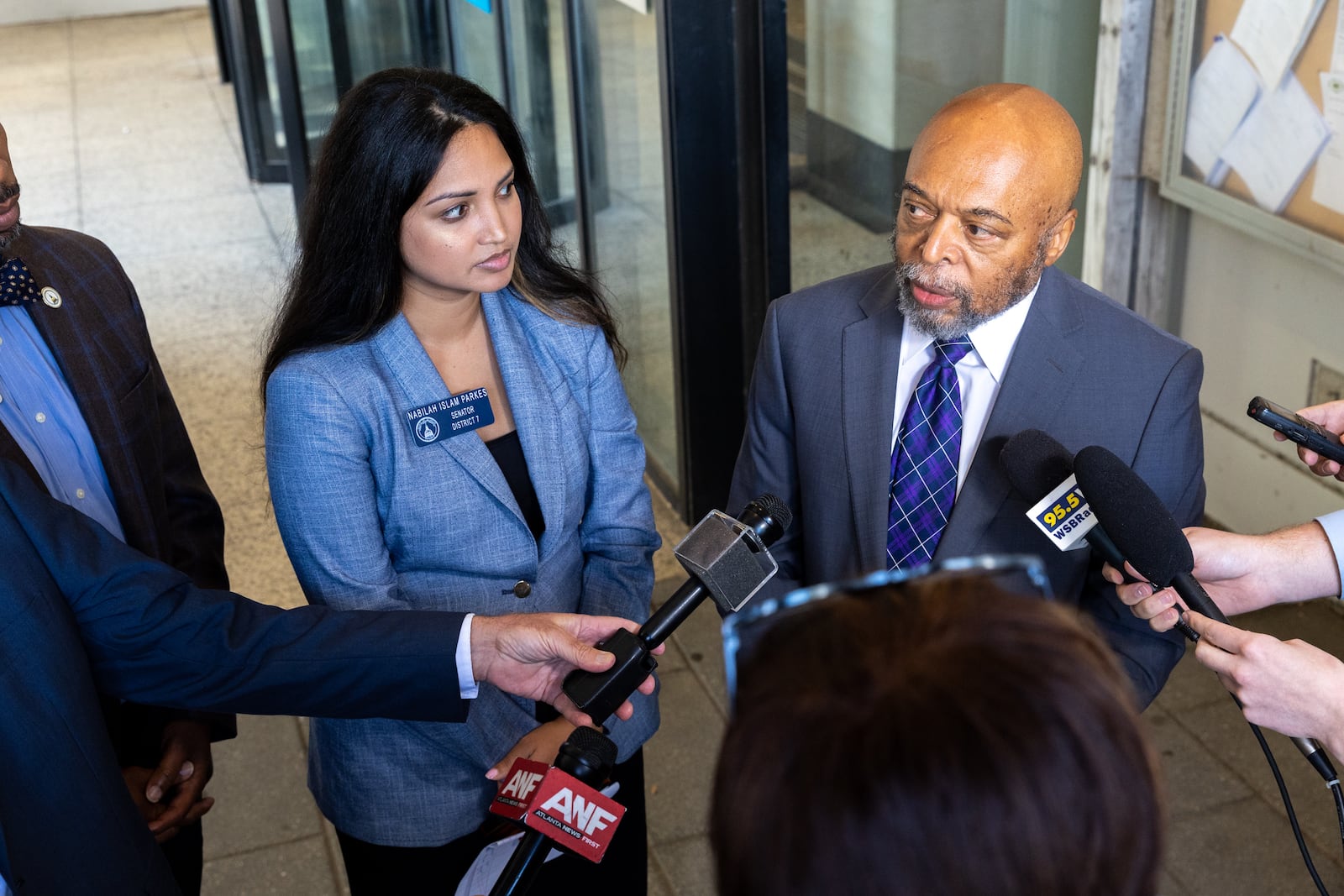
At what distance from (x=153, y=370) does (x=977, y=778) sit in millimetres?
1791

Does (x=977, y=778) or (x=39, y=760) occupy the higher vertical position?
(x=977, y=778)

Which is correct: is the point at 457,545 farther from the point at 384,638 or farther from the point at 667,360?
the point at 667,360

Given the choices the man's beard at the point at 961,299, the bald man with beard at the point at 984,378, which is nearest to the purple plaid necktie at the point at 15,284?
the bald man with beard at the point at 984,378

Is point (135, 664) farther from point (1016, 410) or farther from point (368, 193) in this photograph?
point (1016, 410)

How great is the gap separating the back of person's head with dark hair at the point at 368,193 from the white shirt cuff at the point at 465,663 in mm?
530

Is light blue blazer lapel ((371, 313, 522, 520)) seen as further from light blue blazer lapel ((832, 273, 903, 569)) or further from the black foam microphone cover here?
the black foam microphone cover

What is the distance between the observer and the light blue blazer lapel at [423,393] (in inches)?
75.1

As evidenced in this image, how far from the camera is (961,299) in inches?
72.6

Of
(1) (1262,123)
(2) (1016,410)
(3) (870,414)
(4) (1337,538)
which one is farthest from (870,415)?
(1) (1262,123)

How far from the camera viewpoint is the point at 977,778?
76 centimetres

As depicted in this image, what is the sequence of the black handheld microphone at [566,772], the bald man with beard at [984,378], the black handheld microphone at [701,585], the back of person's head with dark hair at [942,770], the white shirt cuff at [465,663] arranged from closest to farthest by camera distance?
the back of person's head with dark hair at [942,770] < the black handheld microphone at [566,772] < the black handheld microphone at [701,585] < the white shirt cuff at [465,663] < the bald man with beard at [984,378]

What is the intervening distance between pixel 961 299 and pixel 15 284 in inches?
56.2

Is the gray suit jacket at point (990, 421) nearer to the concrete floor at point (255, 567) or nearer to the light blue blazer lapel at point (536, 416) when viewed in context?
the light blue blazer lapel at point (536, 416)

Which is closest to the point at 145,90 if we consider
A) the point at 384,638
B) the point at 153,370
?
the point at 153,370
